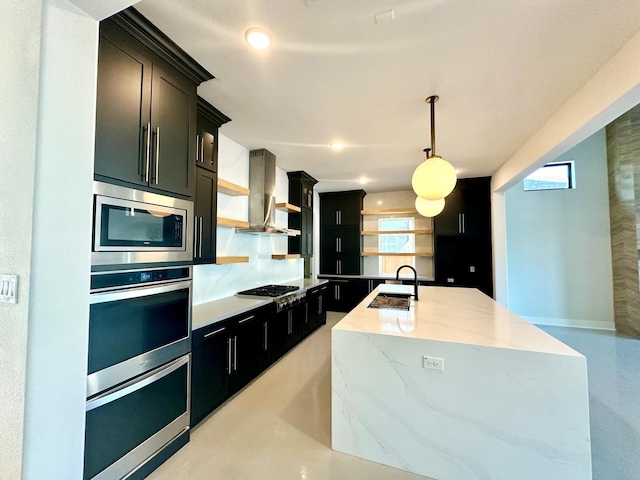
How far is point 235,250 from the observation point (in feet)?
11.4

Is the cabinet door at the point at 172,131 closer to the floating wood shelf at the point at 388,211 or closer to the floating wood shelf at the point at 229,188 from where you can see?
the floating wood shelf at the point at 229,188

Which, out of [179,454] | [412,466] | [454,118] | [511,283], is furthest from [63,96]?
[511,283]

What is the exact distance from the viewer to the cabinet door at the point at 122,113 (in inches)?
55.1

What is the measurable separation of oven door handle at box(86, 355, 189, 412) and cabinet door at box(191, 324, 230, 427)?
0.64 feet

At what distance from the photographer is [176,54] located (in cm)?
178

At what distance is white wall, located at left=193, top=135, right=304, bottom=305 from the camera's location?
2987 mm

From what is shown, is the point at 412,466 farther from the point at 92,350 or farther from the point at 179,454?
the point at 92,350

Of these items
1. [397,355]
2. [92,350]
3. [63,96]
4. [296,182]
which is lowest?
[397,355]

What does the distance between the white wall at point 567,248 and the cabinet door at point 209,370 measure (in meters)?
5.82

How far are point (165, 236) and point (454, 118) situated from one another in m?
2.90

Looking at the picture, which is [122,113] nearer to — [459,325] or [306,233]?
[459,325]

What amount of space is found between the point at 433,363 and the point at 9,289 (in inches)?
86.0

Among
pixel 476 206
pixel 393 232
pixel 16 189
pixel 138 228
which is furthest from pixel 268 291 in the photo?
pixel 476 206

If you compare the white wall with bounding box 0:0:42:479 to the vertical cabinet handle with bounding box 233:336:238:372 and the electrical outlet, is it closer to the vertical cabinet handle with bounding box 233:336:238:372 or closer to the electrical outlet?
the vertical cabinet handle with bounding box 233:336:238:372
